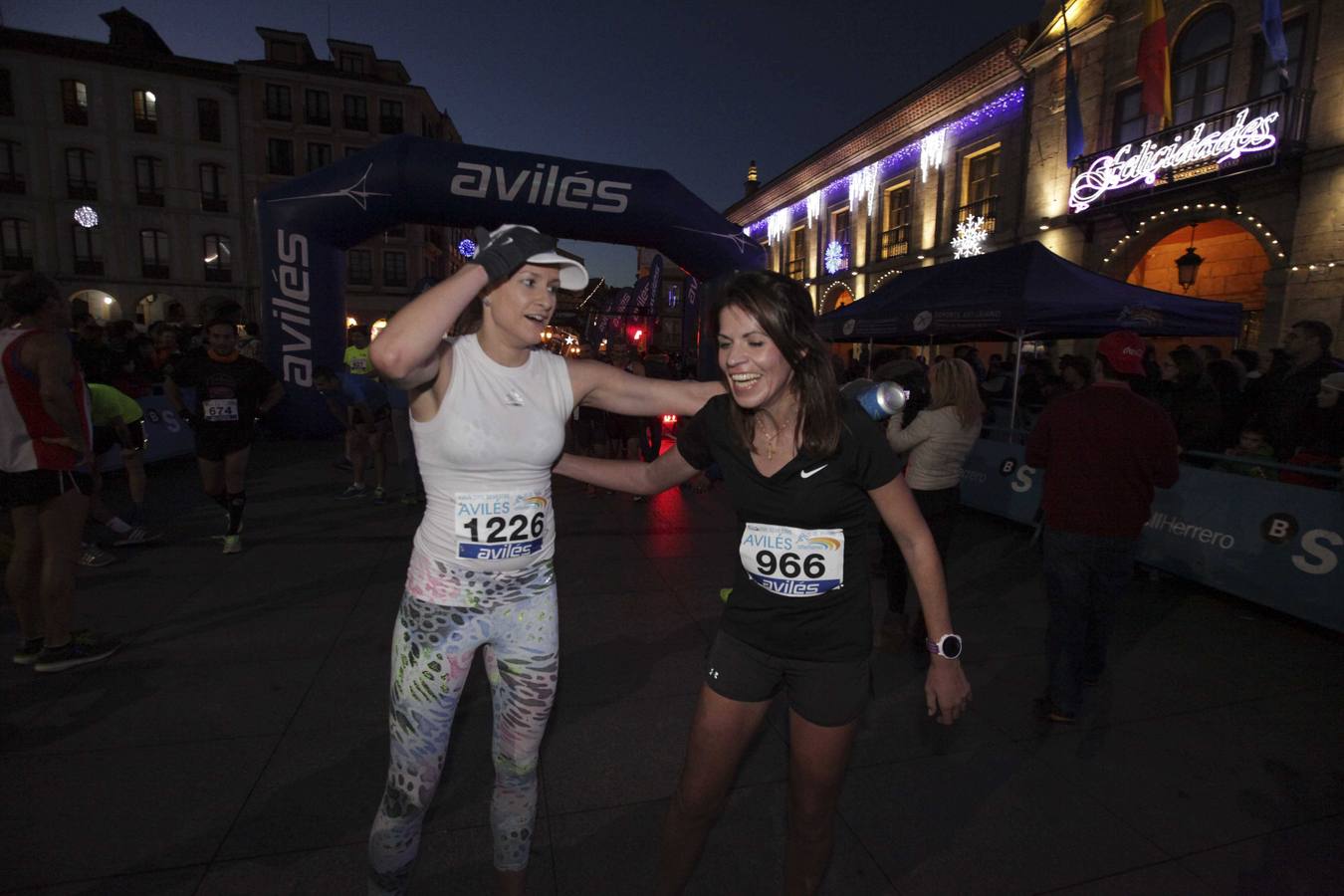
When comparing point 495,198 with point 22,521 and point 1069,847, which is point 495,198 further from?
point 1069,847

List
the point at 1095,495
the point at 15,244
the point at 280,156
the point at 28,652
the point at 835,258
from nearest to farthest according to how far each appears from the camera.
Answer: the point at 1095,495 < the point at 28,652 < the point at 835,258 < the point at 15,244 < the point at 280,156

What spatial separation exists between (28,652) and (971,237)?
21.0 metres

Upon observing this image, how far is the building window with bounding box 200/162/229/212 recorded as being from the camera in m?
35.7

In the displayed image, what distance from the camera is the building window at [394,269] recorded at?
40.9m

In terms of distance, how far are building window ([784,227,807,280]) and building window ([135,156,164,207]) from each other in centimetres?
3363

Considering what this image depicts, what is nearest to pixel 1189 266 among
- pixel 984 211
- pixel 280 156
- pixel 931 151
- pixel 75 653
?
pixel 984 211

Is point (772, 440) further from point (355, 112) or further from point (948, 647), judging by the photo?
point (355, 112)

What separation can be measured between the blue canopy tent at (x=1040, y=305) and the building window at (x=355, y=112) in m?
41.2

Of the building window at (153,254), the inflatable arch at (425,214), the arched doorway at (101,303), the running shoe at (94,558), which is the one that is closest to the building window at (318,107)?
the building window at (153,254)

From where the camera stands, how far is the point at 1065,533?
11.7 feet

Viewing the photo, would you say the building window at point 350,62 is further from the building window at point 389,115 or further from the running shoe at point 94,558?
the running shoe at point 94,558

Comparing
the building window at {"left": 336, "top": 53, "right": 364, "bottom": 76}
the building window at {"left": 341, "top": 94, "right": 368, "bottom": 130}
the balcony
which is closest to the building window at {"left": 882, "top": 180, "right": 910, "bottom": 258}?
the balcony

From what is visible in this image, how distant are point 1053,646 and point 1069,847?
1.22m

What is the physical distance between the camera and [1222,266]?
48.0ft
